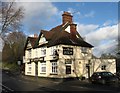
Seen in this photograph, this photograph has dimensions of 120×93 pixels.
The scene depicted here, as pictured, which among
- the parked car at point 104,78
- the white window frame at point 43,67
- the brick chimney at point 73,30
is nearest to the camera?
the parked car at point 104,78

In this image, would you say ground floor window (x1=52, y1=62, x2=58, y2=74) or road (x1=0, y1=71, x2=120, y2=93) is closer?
road (x1=0, y1=71, x2=120, y2=93)

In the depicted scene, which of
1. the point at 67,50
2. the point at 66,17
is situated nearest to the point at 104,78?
the point at 67,50

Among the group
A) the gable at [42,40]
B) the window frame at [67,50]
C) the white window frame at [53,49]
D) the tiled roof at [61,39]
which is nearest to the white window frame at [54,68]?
the white window frame at [53,49]

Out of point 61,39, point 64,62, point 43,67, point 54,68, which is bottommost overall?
point 54,68

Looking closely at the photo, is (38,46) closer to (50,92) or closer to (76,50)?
(76,50)

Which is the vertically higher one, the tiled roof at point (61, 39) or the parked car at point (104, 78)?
the tiled roof at point (61, 39)

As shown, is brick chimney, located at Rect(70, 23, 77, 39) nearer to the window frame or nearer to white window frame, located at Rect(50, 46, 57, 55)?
the window frame

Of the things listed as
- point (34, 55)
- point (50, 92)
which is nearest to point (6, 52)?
point (34, 55)

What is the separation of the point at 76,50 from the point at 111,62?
7536 mm

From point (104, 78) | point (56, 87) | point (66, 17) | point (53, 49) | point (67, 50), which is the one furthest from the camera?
point (66, 17)

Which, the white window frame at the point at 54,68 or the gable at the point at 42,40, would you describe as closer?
the white window frame at the point at 54,68

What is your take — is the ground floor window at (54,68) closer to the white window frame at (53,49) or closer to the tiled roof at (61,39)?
the white window frame at (53,49)

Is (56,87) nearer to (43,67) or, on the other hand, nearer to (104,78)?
(104,78)

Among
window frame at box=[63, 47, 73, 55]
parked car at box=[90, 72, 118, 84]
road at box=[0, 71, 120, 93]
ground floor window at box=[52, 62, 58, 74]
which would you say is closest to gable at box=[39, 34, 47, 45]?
ground floor window at box=[52, 62, 58, 74]
